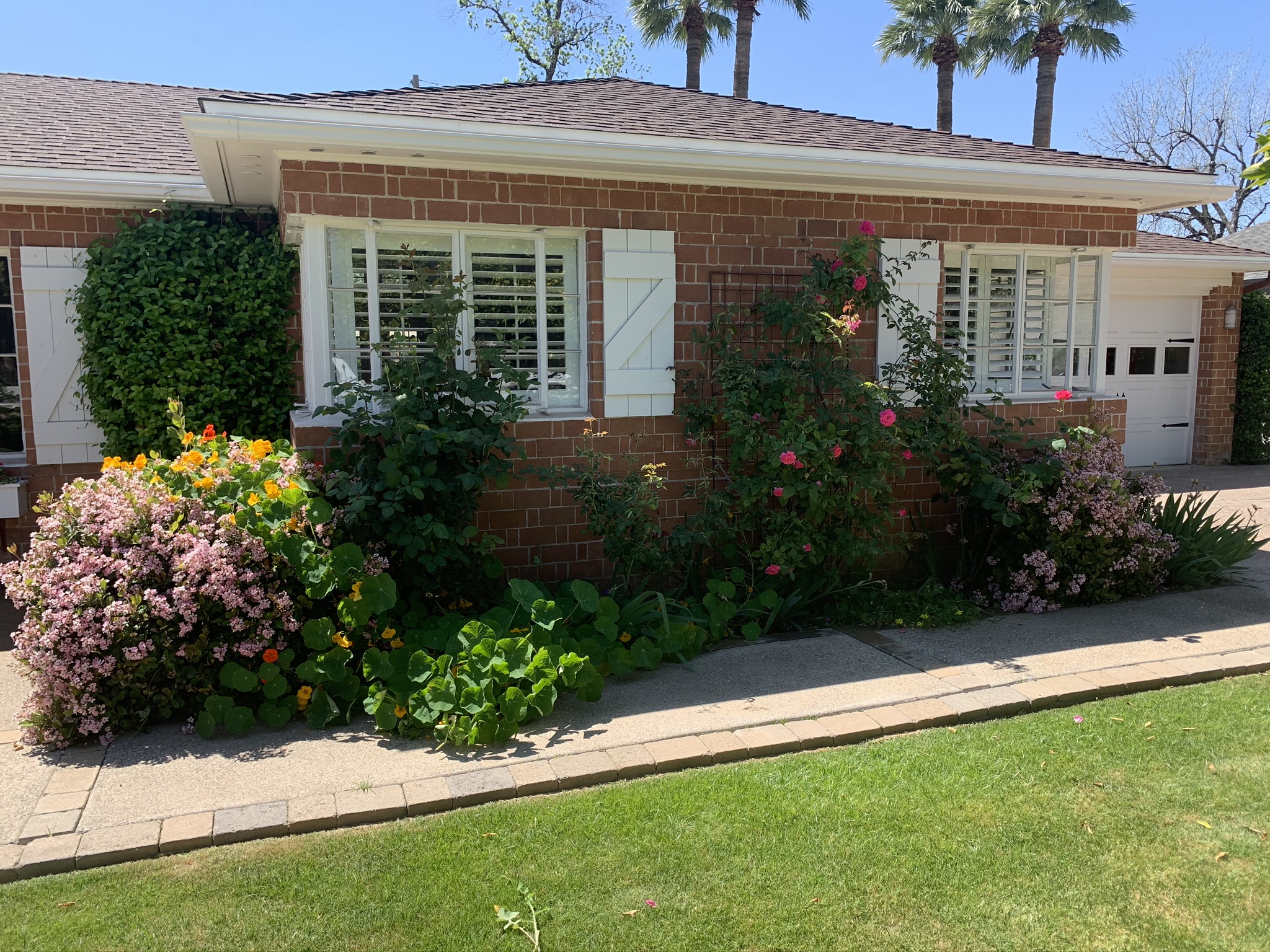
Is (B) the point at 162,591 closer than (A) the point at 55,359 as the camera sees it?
Yes

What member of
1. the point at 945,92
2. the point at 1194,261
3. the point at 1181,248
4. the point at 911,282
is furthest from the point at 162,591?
the point at 945,92

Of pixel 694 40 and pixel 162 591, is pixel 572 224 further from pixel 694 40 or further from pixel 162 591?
pixel 694 40

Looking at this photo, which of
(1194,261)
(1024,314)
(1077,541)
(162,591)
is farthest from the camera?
(1194,261)

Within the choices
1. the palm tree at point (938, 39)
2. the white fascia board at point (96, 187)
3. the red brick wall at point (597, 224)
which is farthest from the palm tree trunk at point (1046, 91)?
the white fascia board at point (96, 187)

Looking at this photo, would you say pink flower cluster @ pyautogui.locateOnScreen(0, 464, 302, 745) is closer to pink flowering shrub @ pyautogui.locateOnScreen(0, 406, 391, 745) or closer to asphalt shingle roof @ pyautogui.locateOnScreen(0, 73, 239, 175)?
pink flowering shrub @ pyautogui.locateOnScreen(0, 406, 391, 745)

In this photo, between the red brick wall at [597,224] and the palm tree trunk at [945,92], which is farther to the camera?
the palm tree trunk at [945,92]

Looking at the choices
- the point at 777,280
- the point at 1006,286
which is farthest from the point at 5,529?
the point at 1006,286

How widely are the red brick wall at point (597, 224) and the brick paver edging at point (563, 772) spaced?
2.30 metres

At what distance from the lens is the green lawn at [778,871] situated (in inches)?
116

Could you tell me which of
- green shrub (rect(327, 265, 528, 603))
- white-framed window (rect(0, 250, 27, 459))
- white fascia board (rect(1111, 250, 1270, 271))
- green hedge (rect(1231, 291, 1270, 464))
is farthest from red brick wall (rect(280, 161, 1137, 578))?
green hedge (rect(1231, 291, 1270, 464))

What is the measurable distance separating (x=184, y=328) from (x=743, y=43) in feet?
62.8

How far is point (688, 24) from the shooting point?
2339 cm

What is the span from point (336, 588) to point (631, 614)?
1683 millimetres

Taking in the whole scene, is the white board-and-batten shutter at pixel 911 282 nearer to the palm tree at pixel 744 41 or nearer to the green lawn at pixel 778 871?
the green lawn at pixel 778 871
